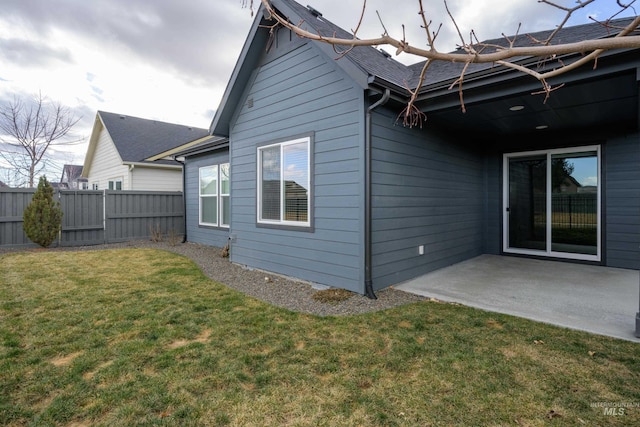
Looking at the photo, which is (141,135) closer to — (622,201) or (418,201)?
(418,201)

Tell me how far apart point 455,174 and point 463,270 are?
1.89 metres

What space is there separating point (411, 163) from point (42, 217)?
351 inches

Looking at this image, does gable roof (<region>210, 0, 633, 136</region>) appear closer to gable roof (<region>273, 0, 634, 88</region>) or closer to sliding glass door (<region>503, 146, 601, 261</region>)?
gable roof (<region>273, 0, 634, 88</region>)

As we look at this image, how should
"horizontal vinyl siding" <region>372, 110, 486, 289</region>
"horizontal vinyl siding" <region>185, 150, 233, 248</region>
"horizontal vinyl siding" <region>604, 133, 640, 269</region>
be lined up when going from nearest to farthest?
"horizontal vinyl siding" <region>372, 110, 486, 289</region> → "horizontal vinyl siding" <region>604, 133, 640, 269</region> → "horizontal vinyl siding" <region>185, 150, 233, 248</region>

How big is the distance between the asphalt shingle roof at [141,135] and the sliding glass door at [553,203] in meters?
13.1

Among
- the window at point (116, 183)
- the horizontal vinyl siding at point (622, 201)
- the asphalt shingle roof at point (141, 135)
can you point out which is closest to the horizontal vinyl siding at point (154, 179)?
the asphalt shingle roof at point (141, 135)

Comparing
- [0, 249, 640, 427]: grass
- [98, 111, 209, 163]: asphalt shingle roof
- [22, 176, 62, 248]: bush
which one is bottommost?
[0, 249, 640, 427]: grass

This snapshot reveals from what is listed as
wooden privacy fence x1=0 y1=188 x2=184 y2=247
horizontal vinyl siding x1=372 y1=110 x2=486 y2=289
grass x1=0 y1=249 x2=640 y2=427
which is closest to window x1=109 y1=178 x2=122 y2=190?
wooden privacy fence x1=0 y1=188 x2=184 y2=247

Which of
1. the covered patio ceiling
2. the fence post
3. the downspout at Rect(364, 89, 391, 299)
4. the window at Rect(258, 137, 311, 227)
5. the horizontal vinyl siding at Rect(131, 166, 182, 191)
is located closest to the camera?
the covered patio ceiling

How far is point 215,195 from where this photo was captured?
8.80 meters

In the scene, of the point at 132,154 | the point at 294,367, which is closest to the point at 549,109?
the point at 294,367

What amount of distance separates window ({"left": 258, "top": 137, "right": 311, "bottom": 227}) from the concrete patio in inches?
80.6

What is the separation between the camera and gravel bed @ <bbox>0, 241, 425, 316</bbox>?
3.89 m

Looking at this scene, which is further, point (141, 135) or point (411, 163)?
point (141, 135)
